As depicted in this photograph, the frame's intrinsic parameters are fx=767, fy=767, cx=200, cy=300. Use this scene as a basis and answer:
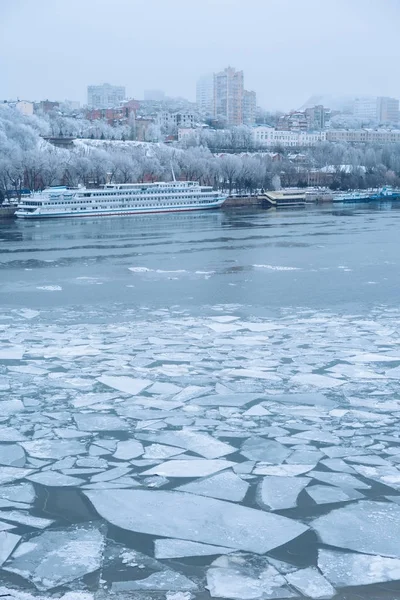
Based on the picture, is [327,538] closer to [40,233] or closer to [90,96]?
[40,233]

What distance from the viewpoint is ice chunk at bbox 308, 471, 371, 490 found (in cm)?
226

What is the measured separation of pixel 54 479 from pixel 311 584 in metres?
0.89

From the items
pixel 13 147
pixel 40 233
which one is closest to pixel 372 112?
pixel 13 147

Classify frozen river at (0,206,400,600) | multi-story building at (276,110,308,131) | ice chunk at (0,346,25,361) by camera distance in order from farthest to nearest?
multi-story building at (276,110,308,131) → ice chunk at (0,346,25,361) → frozen river at (0,206,400,600)

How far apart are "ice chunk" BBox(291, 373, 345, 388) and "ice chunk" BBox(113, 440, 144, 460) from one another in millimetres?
1009

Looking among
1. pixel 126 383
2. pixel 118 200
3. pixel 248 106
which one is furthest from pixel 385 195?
pixel 248 106

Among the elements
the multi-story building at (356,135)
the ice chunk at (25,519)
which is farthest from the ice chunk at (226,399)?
the multi-story building at (356,135)

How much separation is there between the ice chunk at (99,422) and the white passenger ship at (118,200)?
605 inches

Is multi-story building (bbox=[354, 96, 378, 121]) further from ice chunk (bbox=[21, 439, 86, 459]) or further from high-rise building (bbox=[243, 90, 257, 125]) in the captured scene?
ice chunk (bbox=[21, 439, 86, 459])

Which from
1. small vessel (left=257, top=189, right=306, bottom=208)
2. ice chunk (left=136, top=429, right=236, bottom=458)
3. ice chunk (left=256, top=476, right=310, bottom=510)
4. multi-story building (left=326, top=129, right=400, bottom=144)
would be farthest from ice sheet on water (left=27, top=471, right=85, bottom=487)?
multi-story building (left=326, top=129, right=400, bottom=144)

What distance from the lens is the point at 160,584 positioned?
1764mm

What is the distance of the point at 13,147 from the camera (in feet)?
93.8

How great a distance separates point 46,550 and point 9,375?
166 cm

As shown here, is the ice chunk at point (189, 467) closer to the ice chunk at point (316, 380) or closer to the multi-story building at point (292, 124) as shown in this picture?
the ice chunk at point (316, 380)
